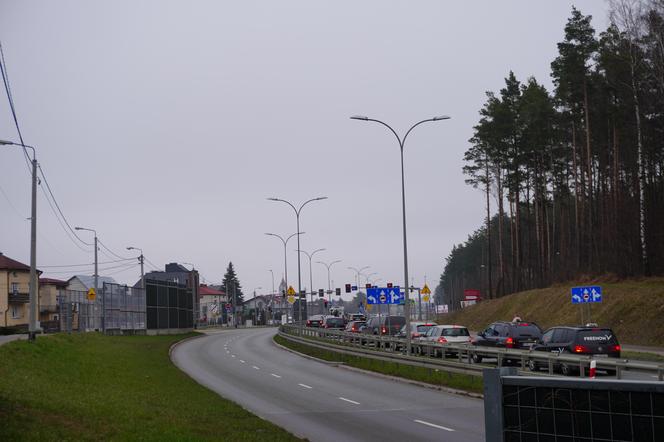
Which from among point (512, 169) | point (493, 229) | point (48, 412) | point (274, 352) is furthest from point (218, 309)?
point (48, 412)

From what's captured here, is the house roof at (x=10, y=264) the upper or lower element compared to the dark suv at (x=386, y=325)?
upper

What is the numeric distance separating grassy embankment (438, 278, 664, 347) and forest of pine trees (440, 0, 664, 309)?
7.97ft

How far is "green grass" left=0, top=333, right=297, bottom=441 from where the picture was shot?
1245cm

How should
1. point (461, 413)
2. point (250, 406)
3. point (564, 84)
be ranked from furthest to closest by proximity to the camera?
point (564, 84) → point (250, 406) → point (461, 413)

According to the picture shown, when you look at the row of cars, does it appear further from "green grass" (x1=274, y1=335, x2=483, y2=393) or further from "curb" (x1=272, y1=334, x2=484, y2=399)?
"curb" (x1=272, y1=334, x2=484, y2=399)

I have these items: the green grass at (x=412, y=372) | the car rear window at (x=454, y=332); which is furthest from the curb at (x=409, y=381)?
the car rear window at (x=454, y=332)

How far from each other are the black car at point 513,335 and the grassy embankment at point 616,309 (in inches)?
503

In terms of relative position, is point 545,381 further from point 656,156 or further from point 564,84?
point 564,84

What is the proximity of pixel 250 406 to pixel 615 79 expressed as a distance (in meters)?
38.2

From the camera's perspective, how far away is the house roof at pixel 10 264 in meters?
76.1

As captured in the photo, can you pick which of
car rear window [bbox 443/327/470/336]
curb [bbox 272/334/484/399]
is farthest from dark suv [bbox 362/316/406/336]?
car rear window [bbox 443/327/470/336]

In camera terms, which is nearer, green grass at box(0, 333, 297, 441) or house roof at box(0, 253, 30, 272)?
green grass at box(0, 333, 297, 441)

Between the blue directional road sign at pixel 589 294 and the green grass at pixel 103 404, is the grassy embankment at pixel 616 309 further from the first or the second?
the green grass at pixel 103 404

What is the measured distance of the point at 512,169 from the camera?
73.8 meters
